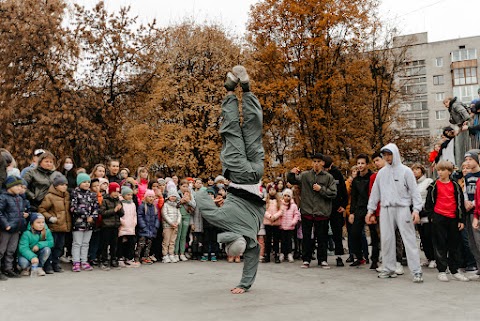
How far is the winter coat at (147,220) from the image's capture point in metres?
9.59

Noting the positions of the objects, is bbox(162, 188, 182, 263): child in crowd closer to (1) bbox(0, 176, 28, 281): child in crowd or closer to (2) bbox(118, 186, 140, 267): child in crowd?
(2) bbox(118, 186, 140, 267): child in crowd

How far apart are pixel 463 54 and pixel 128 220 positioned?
2143 inches

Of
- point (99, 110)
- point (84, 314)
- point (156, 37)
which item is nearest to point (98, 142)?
point (99, 110)

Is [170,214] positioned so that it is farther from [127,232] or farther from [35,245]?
[35,245]

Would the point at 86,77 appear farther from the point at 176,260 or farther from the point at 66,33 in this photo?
the point at 176,260

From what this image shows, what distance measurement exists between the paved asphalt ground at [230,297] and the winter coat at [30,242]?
57 centimetres

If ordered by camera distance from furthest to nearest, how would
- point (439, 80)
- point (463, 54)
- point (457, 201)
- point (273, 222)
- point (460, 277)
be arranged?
point (439, 80)
point (463, 54)
point (273, 222)
point (457, 201)
point (460, 277)

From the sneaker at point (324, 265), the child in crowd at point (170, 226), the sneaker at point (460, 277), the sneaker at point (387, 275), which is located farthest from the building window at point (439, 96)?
the sneaker at point (387, 275)

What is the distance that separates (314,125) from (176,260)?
1401cm

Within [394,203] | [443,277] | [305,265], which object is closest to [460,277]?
[443,277]

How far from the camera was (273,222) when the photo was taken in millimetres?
10188

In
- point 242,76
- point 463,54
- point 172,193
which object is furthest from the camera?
point 463,54

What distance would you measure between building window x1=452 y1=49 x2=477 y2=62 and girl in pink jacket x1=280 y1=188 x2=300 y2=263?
51.3 metres

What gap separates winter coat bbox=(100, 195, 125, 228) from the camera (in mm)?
8867
